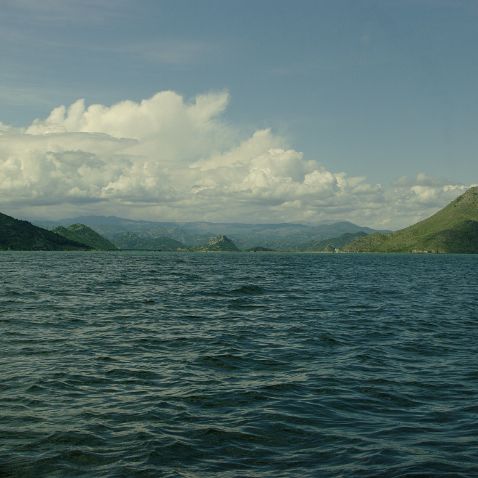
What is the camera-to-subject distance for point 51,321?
40.9 meters

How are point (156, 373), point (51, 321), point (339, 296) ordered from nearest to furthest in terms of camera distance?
point (156, 373)
point (51, 321)
point (339, 296)

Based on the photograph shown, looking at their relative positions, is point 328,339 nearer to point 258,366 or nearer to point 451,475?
point 258,366

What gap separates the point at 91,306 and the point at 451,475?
43.3 meters

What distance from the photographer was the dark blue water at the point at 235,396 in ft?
49.6

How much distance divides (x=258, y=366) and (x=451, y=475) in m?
14.2

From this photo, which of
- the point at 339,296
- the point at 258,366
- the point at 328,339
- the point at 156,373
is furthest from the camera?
the point at 339,296

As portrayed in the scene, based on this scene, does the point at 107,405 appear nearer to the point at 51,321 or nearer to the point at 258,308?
the point at 51,321

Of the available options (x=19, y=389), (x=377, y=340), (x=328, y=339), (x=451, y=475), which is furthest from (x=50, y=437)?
(x=377, y=340)

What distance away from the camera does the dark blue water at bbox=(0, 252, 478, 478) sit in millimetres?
15109

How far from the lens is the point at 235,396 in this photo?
21.7 metres

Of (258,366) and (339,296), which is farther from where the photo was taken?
(339,296)

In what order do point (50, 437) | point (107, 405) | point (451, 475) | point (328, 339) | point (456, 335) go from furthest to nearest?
point (456, 335), point (328, 339), point (107, 405), point (50, 437), point (451, 475)

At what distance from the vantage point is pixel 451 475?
46.3 ft

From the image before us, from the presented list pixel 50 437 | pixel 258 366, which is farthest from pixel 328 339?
pixel 50 437
